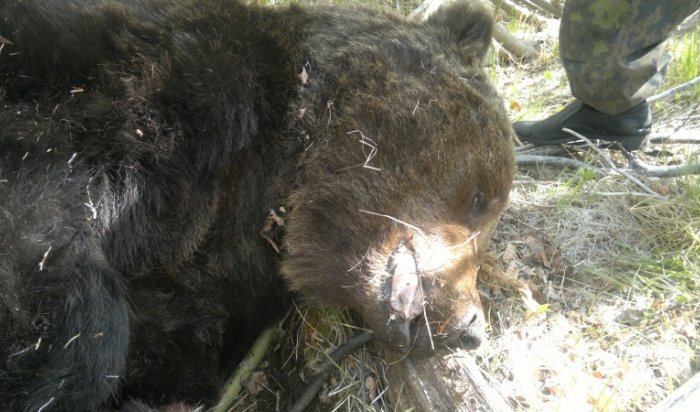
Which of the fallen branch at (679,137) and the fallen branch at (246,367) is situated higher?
the fallen branch at (679,137)

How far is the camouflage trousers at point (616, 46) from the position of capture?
4117 millimetres

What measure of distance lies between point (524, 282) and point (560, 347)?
1.70 ft

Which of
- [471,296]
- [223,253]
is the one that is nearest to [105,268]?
[223,253]

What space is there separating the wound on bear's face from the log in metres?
0.14

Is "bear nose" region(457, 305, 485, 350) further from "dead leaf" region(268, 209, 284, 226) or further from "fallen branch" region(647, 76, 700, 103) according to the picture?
"fallen branch" region(647, 76, 700, 103)

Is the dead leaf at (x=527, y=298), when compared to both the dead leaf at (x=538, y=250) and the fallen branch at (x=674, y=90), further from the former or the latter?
the fallen branch at (x=674, y=90)

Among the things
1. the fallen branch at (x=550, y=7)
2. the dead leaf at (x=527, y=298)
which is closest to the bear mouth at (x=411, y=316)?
the dead leaf at (x=527, y=298)

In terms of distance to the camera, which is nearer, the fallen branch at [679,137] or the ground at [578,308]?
the ground at [578,308]

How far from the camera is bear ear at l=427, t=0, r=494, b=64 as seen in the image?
373cm

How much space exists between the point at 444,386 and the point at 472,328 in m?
0.33

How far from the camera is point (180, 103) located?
2891 mm

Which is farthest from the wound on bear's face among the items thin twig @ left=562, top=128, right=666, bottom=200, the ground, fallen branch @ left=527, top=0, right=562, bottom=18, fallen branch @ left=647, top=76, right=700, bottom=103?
fallen branch @ left=527, top=0, right=562, bottom=18

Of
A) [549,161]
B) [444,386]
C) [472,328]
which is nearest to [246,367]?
[444,386]

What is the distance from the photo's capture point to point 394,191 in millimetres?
3115
